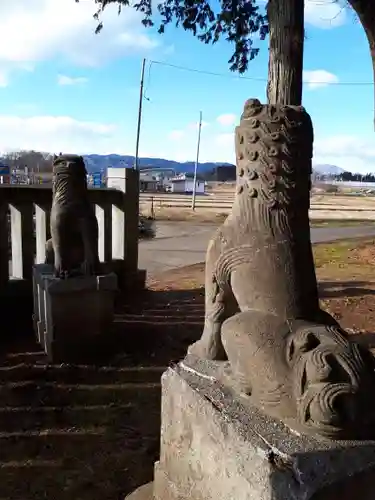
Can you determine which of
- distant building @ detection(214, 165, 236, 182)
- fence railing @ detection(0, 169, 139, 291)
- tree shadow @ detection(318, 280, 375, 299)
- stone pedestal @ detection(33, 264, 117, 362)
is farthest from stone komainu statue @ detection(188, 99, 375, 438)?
distant building @ detection(214, 165, 236, 182)

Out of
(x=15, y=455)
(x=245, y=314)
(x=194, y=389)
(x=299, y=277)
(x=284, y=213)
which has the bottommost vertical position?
(x=15, y=455)

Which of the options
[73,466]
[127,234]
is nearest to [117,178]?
[127,234]

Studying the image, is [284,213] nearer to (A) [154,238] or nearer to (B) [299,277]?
(B) [299,277]

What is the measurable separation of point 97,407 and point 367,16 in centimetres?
664

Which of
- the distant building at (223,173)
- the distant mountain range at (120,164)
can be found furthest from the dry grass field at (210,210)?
the distant building at (223,173)

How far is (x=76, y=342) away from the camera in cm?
424

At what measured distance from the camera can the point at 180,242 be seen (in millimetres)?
14422

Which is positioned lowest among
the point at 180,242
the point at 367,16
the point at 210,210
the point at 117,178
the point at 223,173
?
the point at 180,242

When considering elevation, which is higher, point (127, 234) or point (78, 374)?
point (127, 234)

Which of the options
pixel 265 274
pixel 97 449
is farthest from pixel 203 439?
pixel 97 449

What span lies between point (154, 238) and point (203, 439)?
44.4 ft

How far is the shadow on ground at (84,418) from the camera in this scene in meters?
2.65

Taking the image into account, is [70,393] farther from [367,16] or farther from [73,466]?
[367,16]

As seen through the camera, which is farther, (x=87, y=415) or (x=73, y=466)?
(x=87, y=415)
